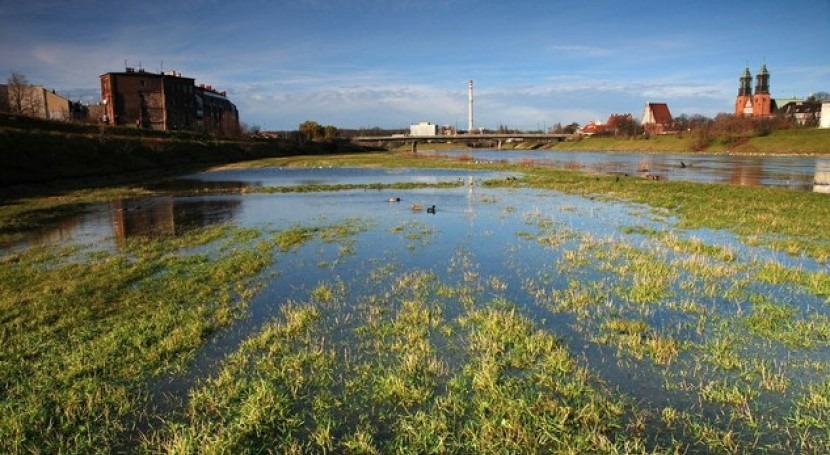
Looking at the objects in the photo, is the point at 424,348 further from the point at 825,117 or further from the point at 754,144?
the point at 825,117

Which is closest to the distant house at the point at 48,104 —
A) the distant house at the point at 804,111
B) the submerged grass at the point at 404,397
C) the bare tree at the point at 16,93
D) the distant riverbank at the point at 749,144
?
the bare tree at the point at 16,93

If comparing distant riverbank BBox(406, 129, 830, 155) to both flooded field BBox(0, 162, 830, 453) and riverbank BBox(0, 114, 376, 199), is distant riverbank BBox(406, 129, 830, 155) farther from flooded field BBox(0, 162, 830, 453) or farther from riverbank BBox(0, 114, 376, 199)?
flooded field BBox(0, 162, 830, 453)

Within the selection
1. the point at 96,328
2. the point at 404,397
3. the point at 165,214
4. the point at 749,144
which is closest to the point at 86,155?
the point at 165,214

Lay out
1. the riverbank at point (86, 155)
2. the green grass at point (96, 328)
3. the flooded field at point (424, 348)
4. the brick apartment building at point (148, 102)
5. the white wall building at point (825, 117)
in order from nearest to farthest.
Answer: the flooded field at point (424, 348) → the green grass at point (96, 328) → the riverbank at point (86, 155) → the brick apartment building at point (148, 102) → the white wall building at point (825, 117)

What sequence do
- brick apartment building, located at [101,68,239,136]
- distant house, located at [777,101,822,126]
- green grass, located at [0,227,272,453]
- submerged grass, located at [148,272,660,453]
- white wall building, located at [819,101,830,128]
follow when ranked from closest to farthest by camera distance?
submerged grass, located at [148,272,660,453], green grass, located at [0,227,272,453], brick apartment building, located at [101,68,239,136], white wall building, located at [819,101,830,128], distant house, located at [777,101,822,126]

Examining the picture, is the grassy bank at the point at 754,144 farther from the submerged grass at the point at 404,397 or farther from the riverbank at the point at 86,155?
the submerged grass at the point at 404,397

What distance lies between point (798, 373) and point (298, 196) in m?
37.1

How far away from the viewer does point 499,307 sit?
12750 millimetres

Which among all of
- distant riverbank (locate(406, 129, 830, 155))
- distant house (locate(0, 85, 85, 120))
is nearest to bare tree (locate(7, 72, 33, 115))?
distant house (locate(0, 85, 85, 120))

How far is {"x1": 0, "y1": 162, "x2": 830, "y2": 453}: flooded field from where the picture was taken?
7.41 m

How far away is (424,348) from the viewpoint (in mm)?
10156

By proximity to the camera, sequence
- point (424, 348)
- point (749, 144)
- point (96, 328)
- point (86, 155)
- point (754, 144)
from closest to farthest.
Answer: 1. point (424, 348)
2. point (96, 328)
3. point (86, 155)
4. point (754, 144)
5. point (749, 144)

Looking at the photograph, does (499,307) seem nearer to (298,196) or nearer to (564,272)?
(564,272)

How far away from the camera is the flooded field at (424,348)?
292 inches
